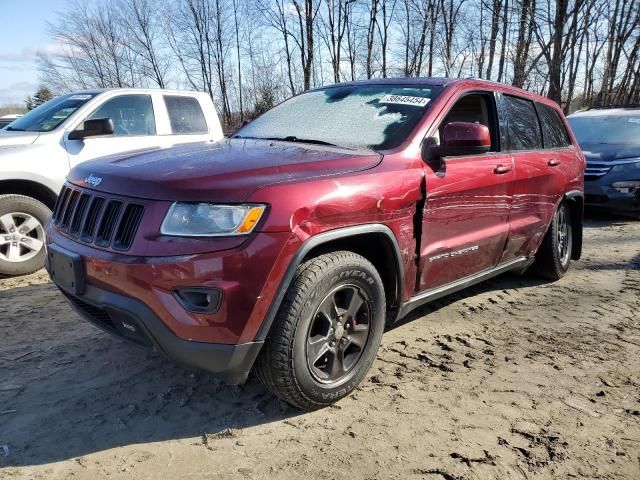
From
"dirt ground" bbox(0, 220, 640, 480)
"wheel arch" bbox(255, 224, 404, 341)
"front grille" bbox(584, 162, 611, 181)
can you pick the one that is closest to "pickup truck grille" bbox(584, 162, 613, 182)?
"front grille" bbox(584, 162, 611, 181)

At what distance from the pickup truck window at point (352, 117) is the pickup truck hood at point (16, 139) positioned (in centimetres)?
248

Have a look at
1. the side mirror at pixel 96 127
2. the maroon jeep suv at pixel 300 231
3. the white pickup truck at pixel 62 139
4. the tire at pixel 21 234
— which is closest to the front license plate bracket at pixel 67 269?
the maroon jeep suv at pixel 300 231

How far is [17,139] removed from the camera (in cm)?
498

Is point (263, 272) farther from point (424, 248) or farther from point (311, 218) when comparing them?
point (424, 248)

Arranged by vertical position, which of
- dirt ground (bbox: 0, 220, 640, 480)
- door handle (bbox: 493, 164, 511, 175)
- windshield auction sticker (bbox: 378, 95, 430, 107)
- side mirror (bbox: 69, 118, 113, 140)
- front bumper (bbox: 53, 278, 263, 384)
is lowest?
dirt ground (bbox: 0, 220, 640, 480)

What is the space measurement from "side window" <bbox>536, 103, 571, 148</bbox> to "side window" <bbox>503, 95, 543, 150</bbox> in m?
0.14

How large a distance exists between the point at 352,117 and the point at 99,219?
1.70m

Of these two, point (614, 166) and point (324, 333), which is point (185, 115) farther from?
point (614, 166)

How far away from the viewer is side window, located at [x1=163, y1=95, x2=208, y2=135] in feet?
20.3

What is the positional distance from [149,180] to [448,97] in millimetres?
1969

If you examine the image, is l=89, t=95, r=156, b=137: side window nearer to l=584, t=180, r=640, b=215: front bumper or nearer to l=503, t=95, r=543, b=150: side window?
l=503, t=95, r=543, b=150: side window

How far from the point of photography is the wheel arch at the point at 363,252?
2.26 meters

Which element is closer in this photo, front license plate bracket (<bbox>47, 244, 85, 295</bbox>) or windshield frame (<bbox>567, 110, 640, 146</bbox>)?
front license plate bracket (<bbox>47, 244, 85, 295</bbox>)

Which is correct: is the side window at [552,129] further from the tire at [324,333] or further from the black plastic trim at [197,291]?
the black plastic trim at [197,291]
